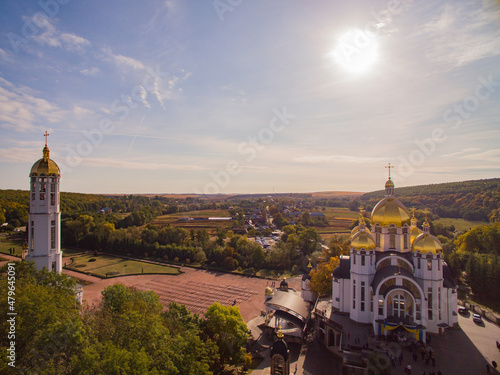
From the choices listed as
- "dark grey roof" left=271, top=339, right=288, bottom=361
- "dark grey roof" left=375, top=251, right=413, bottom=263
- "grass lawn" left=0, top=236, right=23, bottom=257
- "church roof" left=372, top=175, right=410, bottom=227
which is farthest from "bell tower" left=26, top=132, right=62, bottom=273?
"grass lawn" left=0, top=236, right=23, bottom=257

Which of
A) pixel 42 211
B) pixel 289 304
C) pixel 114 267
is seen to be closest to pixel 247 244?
pixel 114 267

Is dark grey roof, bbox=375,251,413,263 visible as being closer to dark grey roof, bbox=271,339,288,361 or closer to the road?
the road

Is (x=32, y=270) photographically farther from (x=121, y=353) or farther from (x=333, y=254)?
(x=333, y=254)

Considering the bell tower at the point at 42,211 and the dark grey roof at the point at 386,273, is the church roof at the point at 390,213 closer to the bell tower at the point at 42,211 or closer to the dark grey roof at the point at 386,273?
the dark grey roof at the point at 386,273

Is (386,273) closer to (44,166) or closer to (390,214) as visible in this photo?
(390,214)

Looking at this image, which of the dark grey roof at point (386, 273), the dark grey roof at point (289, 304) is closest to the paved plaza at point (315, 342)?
the dark grey roof at point (289, 304)
